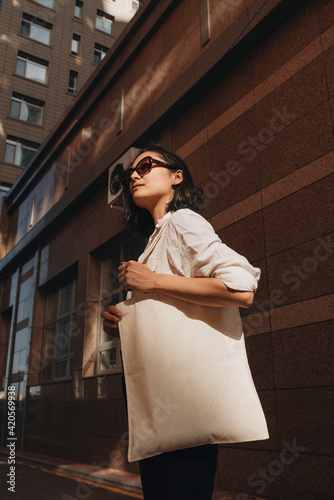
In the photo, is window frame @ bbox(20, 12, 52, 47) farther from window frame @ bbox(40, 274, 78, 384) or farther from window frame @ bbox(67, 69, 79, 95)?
window frame @ bbox(40, 274, 78, 384)

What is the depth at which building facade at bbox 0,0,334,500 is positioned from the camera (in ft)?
13.2

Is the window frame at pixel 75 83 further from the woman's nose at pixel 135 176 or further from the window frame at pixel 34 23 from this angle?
the woman's nose at pixel 135 176

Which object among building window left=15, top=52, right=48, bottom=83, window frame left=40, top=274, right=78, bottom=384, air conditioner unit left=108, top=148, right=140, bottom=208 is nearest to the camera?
air conditioner unit left=108, top=148, right=140, bottom=208

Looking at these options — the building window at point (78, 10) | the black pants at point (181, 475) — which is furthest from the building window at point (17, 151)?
the black pants at point (181, 475)

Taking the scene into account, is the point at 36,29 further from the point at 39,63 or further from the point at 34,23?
the point at 39,63

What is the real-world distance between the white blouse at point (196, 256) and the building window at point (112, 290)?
6.04m

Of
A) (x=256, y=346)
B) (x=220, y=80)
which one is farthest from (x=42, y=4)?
(x=256, y=346)

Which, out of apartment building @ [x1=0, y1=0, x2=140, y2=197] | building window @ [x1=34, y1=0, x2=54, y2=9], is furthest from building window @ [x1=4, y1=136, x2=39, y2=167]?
building window @ [x1=34, y1=0, x2=54, y2=9]

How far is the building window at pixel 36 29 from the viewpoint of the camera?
23781 mm

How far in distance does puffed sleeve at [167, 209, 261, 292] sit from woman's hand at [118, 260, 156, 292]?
11 centimetres

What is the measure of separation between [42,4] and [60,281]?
848 inches

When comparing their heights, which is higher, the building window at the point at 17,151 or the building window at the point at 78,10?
the building window at the point at 78,10

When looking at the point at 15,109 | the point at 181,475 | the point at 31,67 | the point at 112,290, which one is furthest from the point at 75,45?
the point at 181,475

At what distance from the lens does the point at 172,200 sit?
5.52ft
